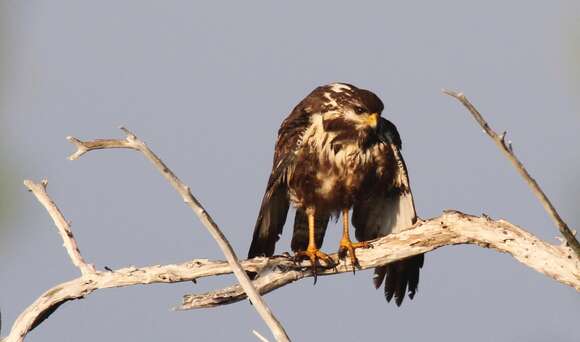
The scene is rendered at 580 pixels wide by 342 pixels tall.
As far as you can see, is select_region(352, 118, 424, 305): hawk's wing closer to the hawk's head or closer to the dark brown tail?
the dark brown tail

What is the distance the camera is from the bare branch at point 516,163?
4.39 metres

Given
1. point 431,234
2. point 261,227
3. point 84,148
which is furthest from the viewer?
point 261,227

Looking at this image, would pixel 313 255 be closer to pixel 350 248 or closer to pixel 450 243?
pixel 350 248

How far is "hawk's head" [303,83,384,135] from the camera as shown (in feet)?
24.1

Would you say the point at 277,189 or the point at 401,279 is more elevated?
the point at 277,189

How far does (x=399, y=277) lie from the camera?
7.25 metres

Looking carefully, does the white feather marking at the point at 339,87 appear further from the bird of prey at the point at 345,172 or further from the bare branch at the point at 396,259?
the bare branch at the point at 396,259

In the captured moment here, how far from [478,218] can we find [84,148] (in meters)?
2.26

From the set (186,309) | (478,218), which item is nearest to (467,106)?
(478,218)

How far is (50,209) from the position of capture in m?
5.84

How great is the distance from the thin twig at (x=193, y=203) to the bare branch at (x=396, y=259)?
0.88 m

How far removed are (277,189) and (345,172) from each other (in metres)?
0.55

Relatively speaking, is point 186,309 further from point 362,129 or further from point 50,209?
point 362,129

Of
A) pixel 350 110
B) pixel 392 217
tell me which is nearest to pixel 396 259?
pixel 392 217
